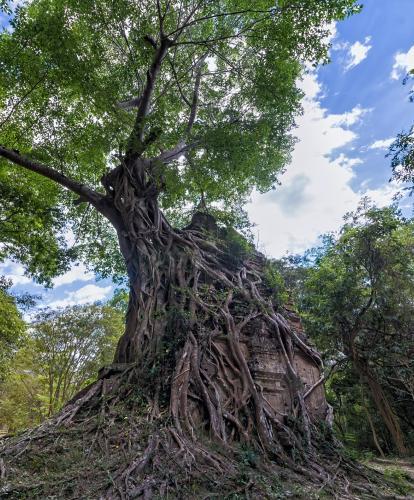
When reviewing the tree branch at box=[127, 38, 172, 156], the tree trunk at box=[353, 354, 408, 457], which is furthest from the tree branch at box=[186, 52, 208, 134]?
the tree trunk at box=[353, 354, 408, 457]

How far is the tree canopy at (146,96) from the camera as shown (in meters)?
5.04

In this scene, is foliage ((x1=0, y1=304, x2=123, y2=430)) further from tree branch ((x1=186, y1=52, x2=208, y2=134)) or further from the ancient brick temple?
the ancient brick temple

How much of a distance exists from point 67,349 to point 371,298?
1066 cm

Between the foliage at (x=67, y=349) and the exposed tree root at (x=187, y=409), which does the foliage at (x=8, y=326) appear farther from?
the exposed tree root at (x=187, y=409)

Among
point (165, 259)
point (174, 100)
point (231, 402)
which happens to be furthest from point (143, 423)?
point (174, 100)

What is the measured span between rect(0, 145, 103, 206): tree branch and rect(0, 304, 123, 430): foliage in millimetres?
7654

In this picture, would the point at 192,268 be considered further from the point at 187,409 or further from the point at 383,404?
the point at 383,404

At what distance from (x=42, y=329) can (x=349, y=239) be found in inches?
437

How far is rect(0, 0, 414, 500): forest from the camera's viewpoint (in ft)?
9.07

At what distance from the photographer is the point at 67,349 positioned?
479 inches

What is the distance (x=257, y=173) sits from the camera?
24.1 feet

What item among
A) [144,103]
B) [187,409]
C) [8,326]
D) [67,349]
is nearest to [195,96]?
[144,103]

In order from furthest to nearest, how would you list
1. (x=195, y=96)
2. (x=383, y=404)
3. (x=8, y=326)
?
1. (x=8, y=326)
2. (x=383, y=404)
3. (x=195, y=96)

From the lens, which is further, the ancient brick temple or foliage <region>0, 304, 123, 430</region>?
foliage <region>0, 304, 123, 430</region>
